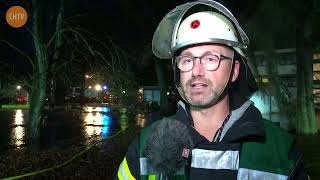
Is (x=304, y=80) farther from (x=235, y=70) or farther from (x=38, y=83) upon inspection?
(x=235, y=70)

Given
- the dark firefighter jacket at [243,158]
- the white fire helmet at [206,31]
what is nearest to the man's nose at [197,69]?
the white fire helmet at [206,31]

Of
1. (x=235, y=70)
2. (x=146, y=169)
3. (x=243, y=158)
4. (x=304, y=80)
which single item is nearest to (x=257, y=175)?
(x=243, y=158)

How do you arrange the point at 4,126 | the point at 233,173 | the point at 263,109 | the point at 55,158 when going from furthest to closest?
the point at 4,126
the point at 263,109
the point at 55,158
the point at 233,173

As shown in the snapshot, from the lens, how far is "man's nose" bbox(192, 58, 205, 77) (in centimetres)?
244

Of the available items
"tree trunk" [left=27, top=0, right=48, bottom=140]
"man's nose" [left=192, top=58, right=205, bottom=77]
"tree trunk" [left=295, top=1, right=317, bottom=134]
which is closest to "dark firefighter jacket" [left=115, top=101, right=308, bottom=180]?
"man's nose" [left=192, top=58, right=205, bottom=77]

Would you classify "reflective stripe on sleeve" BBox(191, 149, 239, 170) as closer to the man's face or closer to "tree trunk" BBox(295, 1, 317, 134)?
the man's face

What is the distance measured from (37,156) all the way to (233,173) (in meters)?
13.8

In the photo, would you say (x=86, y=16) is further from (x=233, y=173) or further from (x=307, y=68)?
(x=233, y=173)

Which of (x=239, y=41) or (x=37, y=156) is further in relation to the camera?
(x=37, y=156)

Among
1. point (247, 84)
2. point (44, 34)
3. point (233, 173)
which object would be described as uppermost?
point (44, 34)

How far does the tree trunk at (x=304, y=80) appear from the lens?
19672mm

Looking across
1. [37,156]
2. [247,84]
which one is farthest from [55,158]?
[247,84]

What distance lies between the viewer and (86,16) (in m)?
24.1

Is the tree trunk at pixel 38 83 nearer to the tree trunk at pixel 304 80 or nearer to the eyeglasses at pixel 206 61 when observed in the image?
the tree trunk at pixel 304 80
